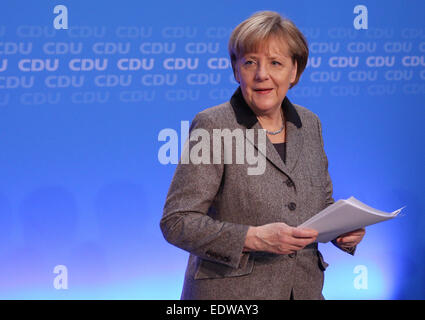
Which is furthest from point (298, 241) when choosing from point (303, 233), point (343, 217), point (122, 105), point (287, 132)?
point (122, 105)

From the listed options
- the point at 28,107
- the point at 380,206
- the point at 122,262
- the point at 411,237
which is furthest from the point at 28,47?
the point at 411,237

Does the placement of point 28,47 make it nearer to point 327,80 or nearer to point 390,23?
point 327,80

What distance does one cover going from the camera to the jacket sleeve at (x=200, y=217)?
1.38 m

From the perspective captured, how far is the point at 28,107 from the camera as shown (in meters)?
3.39

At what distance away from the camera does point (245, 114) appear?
1.55 meters

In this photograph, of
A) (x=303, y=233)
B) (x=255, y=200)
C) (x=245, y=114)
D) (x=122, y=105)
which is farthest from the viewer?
(x=122, y=105)

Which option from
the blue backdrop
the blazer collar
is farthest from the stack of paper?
the blue backdrop

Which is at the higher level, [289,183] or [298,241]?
[289,183]

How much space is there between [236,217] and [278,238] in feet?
0.53

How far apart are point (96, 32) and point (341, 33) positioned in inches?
61.6

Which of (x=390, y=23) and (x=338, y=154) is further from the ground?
(x=390, y=23)

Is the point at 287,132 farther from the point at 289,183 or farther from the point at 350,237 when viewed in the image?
the point at 350,237

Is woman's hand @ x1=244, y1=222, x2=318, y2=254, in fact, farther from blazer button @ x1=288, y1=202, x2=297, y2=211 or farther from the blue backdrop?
the blue backdrop
